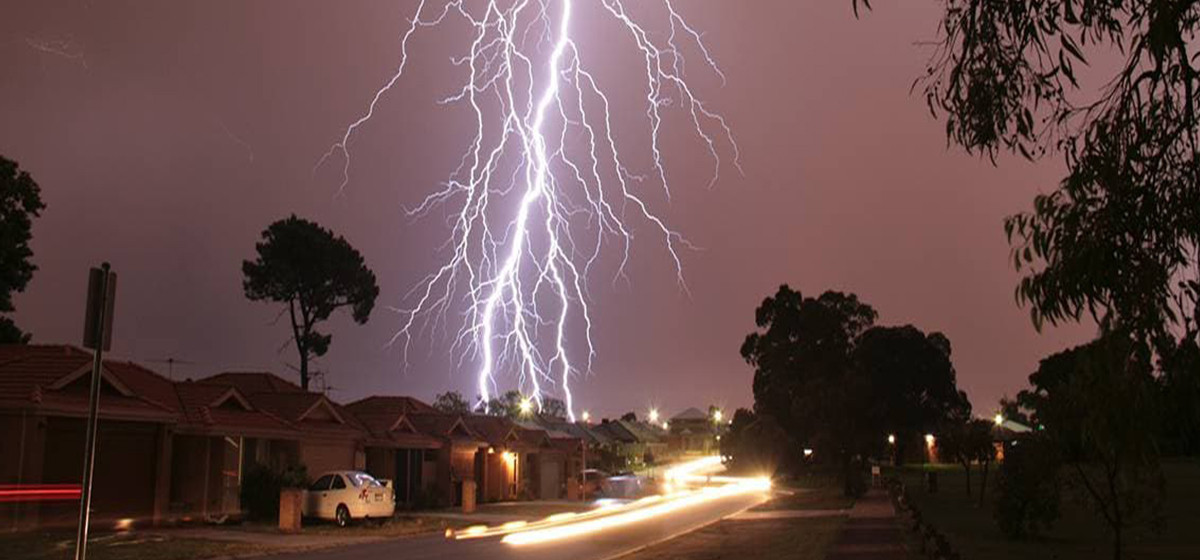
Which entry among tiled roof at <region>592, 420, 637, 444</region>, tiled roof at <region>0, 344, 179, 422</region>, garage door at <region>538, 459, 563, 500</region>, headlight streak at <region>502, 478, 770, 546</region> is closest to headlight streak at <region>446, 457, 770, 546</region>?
headlight streak at <region>502, 478, 770, 546</region>

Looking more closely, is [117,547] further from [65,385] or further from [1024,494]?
[1024,494]

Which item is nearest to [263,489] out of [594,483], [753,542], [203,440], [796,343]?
[203,440]

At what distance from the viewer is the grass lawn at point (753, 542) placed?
798 inches

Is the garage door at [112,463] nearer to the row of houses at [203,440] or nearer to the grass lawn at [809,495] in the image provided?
the row of houses at [203,440]

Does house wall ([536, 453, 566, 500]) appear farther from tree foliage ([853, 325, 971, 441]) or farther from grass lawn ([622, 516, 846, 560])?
tree foliage ([853, 325, 971, 441])

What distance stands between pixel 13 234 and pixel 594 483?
2858 centimetres

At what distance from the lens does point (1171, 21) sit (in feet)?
20.0

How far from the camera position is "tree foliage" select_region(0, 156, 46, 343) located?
3934 cm

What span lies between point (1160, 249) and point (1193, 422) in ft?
3.76

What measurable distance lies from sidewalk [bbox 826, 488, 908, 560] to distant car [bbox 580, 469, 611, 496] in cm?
1878

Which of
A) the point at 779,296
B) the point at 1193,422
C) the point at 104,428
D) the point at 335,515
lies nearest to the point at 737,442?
the point at 779,296

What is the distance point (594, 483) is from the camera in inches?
2135

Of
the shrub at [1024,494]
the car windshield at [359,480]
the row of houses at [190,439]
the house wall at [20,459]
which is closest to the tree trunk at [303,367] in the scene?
the row of houses at [190,439]

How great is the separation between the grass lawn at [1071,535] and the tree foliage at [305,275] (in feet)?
119
